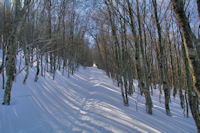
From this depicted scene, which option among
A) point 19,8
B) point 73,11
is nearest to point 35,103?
point 19,8

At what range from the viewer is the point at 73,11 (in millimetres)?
13695

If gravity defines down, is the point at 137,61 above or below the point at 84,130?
above

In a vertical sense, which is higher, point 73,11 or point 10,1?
point 73,11

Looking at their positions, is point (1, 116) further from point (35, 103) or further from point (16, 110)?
point (35, 103)

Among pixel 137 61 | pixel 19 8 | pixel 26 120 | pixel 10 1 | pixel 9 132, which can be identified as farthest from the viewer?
pixel 10 1

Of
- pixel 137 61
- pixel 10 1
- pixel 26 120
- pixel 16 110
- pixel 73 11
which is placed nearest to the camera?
pixel 26 120

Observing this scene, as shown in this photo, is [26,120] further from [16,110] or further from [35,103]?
[35,103]

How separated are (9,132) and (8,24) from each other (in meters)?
4.73

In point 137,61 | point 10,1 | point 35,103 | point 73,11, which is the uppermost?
point 73,11

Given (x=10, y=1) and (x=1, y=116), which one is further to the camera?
(x=10, y=1)

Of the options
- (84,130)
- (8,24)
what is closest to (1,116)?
(84,130)

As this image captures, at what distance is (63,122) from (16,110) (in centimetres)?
145

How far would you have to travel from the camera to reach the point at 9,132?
106 inches

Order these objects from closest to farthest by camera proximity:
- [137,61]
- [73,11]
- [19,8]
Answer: [19,8], [137,61], [73,11]
